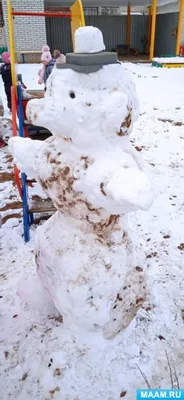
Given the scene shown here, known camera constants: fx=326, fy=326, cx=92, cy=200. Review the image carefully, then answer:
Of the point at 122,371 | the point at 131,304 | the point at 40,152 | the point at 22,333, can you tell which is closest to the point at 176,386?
the point at 122,371

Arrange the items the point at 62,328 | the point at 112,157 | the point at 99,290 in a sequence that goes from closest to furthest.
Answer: the point at 112,157, the point at 99,290, the point at 62,328

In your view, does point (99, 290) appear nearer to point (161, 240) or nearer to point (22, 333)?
point (22, 333)

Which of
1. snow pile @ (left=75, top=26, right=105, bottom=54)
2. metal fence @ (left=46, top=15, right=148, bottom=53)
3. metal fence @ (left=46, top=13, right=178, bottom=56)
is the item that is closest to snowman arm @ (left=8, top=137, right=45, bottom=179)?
snow pile @ (left=75, top=26, right=105, bottom=54)

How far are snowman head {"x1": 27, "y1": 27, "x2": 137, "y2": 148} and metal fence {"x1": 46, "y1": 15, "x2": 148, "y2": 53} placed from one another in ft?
55.4

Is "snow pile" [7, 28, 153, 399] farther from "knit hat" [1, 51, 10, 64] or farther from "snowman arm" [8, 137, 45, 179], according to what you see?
"knit hat" [1, 51, 10, 64]

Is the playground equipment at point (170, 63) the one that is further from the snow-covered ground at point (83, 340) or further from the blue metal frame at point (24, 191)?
the blue metal frame at point (24, 191)

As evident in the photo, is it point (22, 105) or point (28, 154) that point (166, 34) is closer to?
point (22, 105)

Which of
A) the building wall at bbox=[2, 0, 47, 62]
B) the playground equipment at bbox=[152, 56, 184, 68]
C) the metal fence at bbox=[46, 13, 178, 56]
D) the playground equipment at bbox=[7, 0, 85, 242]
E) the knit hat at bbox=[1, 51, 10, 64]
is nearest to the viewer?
the playground equipment at bbox=[7, 0, 85, 242]

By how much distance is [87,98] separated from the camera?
153 cm

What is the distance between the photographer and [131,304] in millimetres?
2062

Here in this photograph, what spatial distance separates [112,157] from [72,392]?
56.3 inches

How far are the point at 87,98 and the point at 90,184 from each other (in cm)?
40

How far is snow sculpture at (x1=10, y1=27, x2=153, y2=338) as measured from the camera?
152cm

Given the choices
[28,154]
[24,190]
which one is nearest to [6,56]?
[24,190]
